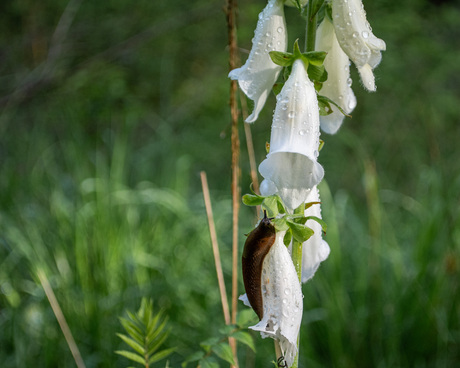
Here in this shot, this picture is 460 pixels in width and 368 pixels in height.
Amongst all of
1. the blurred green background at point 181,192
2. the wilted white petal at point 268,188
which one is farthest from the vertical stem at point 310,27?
the blurred green background at point 181,192

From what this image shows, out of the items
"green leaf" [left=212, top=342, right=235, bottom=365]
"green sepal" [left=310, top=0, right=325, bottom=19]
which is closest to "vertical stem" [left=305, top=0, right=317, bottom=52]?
"green sepal" [left=310, top=0, right=325, bottom=19]

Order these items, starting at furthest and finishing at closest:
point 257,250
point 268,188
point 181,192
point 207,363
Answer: point 181,192
point 207,363
point 268,188
point 257,250

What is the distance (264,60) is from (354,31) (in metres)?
0.15

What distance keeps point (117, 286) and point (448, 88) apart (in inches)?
160

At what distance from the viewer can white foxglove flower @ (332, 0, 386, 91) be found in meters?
0.90

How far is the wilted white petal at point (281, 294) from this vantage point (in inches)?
34.3

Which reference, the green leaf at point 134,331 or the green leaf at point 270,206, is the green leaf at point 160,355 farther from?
the green leaf at point 270,206

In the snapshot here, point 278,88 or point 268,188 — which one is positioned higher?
point 278,88

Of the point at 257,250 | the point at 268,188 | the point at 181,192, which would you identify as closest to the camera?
the point at 257,250

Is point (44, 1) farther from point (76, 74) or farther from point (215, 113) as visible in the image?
point (215, 113)

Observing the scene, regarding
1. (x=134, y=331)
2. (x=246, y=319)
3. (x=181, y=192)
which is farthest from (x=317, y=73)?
(x=181, y=192)

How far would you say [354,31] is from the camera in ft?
2.97

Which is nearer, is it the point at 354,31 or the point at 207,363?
the point at 354,31

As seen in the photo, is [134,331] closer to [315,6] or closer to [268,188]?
[268,188]
